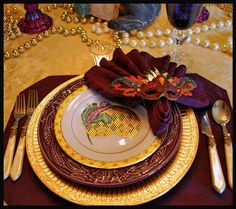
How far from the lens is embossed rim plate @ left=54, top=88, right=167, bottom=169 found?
1.42ft

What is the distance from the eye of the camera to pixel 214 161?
457 millimetres

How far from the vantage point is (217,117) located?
517mm

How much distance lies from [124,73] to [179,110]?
0.35 feet

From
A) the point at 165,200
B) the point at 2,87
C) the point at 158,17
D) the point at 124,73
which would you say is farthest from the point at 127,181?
the point at 158,17

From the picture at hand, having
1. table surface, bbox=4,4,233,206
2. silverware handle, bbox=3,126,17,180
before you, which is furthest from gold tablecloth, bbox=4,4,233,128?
silverware handle, bbox=3,126,17,180

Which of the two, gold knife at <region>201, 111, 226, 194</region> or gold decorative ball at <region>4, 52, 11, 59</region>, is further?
gold decorative ball at <region>4, 52, 11, 59</region>

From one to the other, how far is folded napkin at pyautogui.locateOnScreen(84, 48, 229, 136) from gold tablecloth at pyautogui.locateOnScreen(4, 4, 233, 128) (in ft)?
0.43

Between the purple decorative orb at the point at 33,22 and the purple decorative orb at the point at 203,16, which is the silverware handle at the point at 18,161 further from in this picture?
the purple decorative orb at the point at 203,16

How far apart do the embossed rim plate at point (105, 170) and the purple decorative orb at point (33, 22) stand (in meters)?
0.43

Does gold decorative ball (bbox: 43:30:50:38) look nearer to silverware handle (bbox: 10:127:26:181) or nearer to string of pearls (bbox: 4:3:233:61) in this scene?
string of pearls (bbox: 4:3:233:61)

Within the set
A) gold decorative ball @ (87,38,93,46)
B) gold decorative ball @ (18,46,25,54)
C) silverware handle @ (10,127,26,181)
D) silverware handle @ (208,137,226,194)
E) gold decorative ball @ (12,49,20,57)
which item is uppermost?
gold decorative ball @ (87,38,93,46)

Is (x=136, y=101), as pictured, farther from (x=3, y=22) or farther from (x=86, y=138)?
(x=3, y=22)

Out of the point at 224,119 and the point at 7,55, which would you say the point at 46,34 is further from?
the point at 224,119

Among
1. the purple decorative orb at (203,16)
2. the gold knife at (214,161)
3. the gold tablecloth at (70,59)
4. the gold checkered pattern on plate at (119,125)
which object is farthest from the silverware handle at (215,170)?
the purple decorative orb at (203,16)
